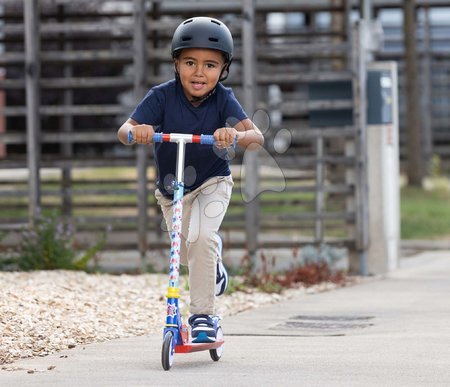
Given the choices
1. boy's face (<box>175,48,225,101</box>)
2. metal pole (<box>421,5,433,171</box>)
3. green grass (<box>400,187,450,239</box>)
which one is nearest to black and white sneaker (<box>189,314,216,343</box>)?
boy's face (<box>175,48,225,101</box>)

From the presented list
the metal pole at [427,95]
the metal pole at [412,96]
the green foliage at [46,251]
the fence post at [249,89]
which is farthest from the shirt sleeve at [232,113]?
the metal pole at [427,95]

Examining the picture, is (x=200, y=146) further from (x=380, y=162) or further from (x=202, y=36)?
(x=380, y=162)

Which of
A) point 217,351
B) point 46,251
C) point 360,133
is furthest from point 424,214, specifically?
point 217,351

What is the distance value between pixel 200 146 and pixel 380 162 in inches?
241

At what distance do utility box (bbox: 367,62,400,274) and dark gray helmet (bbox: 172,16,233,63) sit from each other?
6.06 m

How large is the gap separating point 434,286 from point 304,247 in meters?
1.44

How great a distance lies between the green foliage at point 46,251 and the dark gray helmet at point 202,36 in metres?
4.87

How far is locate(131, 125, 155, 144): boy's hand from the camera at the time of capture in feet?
22.7

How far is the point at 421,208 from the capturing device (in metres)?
23.2

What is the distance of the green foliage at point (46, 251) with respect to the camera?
1180cm

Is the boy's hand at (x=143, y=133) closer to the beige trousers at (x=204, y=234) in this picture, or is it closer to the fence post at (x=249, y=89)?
the beige trousers at (x=204, y=234)

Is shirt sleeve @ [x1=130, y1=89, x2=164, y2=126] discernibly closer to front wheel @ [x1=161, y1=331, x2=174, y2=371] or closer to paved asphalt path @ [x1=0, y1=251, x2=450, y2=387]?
front wheel @ [x1=161, y1=331, x2=174, y2=371]

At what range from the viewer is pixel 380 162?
524 inches

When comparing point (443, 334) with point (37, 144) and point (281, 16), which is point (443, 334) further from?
point (281, 16)
